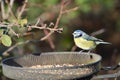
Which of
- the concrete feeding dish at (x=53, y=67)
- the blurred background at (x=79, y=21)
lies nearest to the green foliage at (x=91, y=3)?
the blurred background at (x=79, y=21)

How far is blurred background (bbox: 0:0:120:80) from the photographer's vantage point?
17.0 feet

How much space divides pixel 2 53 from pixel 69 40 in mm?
2231

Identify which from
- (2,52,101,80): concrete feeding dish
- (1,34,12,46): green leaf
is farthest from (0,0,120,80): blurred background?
(1,34,12,46): green leaf

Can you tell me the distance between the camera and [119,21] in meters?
6.91

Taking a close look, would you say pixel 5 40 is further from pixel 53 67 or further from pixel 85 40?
pixel 85 40

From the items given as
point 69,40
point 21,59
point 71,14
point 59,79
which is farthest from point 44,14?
point 59,79

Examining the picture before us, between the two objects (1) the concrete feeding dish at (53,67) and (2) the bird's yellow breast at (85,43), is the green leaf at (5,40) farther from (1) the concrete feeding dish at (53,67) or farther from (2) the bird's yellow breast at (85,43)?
(2) the bird's yellow breast at (85,43)

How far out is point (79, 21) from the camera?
6.68m

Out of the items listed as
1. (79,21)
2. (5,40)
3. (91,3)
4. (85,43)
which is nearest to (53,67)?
(5,40)

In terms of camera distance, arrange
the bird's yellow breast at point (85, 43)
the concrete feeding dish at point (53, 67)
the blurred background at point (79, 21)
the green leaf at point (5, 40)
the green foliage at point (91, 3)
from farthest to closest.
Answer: the green foliage at point (91, 3)
the blurred background at point (79, 21)
the bird's yellow breast at point (85, 43)
the green leaf at point (5, 40)
the concrete feeding dish at point (53, 67)

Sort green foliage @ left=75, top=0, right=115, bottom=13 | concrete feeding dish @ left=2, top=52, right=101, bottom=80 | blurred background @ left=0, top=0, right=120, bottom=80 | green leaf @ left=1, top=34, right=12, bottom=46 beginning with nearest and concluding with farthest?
concrete feeding dish @ left=2, top=52, right=101, bottom=80
green leaf @ left=1, top=34, right=12, bottom=46
blurred background @ left=0, top=0, right=120, bottom=80
green foliage @ left=75, top=0, right=115, bottom=13

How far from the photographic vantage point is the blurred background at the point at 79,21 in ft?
17.0

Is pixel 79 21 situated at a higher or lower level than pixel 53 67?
lower

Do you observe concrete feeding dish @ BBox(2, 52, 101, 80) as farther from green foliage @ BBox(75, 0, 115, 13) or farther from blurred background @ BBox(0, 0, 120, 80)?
green foliage @ BBox(75, 0, 115, 13)
